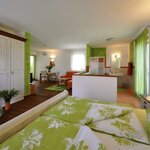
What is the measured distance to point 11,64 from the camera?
11.1 ft

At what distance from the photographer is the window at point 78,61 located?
7.37m

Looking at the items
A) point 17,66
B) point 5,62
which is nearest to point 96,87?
point 17,66

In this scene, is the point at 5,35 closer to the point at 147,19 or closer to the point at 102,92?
the point at 102,92

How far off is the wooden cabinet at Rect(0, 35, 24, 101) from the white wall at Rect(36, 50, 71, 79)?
13.8 feet

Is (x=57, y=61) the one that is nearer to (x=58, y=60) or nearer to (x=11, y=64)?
(x=58, y=60)

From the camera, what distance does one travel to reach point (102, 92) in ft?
9.91

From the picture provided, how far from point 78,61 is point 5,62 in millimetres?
4908

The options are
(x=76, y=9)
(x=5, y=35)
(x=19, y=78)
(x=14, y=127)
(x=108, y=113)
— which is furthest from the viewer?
(x=19, y=78)

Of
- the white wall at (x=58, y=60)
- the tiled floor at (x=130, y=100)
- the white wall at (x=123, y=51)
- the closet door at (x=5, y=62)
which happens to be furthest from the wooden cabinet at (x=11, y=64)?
the white wall at (x=123, y=51)

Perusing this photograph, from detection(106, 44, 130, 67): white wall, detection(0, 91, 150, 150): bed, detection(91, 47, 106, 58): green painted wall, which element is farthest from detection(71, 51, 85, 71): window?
detection(0, 91, 150, 150): bed

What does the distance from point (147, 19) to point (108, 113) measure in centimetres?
286

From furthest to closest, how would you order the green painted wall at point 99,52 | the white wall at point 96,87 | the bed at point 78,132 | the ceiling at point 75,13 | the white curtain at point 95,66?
the green painted wall at point 99,52 → the white curtain at point 95,66 → the white wall at point 96,87 → the ceiling at point 75,13 → the bed at point 78,132

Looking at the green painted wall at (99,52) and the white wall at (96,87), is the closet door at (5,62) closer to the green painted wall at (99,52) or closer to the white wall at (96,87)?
the white wall at (96,87)

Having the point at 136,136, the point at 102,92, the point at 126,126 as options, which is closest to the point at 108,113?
the point at 126,126
